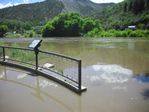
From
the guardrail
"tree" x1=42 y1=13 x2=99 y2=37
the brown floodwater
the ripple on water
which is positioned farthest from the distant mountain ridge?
the brown floodwater

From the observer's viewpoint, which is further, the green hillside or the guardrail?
the green hillside

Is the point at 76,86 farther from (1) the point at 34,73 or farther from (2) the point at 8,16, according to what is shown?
(2) the point at 8,16

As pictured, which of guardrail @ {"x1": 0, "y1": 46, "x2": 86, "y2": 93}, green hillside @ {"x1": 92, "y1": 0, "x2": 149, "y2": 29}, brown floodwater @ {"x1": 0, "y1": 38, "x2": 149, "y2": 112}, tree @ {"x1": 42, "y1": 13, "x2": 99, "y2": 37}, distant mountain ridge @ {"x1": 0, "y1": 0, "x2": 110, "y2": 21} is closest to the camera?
brown floodwater @ {"x1": 0, "y1": 38, "x2": 149, "y2": 112}

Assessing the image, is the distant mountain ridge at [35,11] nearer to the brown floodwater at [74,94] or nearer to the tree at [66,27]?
the tree at [66,27]

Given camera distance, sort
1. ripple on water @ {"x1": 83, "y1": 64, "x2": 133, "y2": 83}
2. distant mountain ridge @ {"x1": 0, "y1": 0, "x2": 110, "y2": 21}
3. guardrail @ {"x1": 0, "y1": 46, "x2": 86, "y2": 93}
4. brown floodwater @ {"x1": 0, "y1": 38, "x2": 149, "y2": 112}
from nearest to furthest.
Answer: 1. brown floodwater @ {"x1": 0, "y1": 38, "x2": 149, "y2": 112}
2. guardrail @ {"x1": 0, "y1": 46, "x2": 86, "y2": 93}
3. ripple on water @ {"x1": 83, "y1": 64, "x2": 133, "y2": 83}
4. distant mountain ridge @ {"x1": 0, "y1": 0, "x2": 110, "y2": 21}

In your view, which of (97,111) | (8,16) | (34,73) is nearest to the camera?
(97,111)

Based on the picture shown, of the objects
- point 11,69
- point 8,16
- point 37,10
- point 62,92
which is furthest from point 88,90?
point 37,10

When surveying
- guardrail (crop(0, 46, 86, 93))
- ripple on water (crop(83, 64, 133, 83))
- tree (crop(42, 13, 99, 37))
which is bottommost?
ripple on water (crop(83, 64, 133, 83))

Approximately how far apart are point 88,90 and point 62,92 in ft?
2.45

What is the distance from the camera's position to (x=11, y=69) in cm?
855

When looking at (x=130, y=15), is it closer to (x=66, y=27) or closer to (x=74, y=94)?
(x=66, y=27)

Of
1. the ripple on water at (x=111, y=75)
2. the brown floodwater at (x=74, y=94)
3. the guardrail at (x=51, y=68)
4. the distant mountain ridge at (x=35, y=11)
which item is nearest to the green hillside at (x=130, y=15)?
the distant mountain ridge at (x=35, y=11)

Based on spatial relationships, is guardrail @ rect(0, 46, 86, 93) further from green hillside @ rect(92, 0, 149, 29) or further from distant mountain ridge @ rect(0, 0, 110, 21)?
distant mountain ridge @ rect(0, 0, 110, 21)

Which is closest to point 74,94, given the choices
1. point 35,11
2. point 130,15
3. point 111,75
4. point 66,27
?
point 111,75
